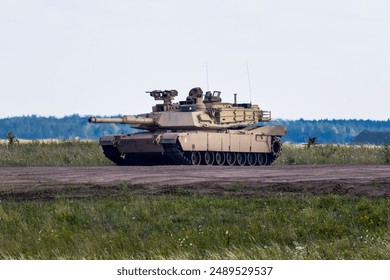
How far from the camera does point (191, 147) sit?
3697cm

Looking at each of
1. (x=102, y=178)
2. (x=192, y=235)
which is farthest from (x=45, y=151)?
(x=192, y=235)

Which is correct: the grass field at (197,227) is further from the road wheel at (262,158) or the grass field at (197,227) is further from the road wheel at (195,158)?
the road wheel at (262,158)

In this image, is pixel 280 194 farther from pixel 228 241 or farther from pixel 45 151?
pixel 45 151

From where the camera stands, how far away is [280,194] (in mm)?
21859

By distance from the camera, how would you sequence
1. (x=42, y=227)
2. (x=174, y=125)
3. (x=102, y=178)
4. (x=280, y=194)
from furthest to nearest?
1. (x=174, y=125)
2. (x=102, y=178)
3. (x=280, y=194)
4. (x=42, y=227)

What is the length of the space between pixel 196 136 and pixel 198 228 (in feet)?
66.7

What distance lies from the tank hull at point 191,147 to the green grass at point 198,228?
50.5ft

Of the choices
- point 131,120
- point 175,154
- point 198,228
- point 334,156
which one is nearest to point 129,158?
point 131,120

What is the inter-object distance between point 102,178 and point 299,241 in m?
12.2

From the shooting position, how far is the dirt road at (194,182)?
74.8ft

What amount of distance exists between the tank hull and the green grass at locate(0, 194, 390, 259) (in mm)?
15382

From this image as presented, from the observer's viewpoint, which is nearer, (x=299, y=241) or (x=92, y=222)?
(x=299, y=241)

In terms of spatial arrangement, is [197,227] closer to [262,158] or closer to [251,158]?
[251,158]

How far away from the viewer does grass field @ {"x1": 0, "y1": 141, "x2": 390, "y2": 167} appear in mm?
39719
